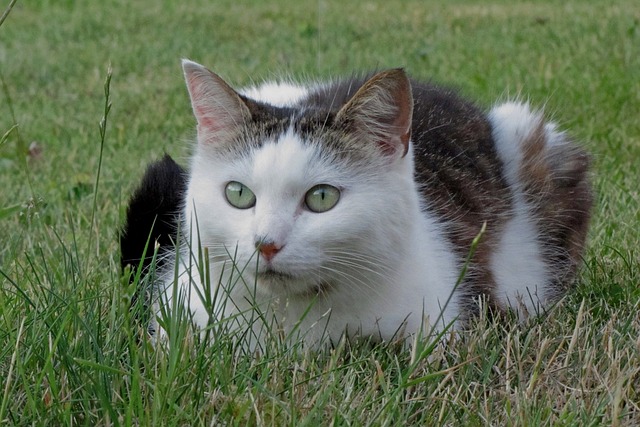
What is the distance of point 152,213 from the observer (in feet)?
8.11

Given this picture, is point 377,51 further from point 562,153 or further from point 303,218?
point 303,218

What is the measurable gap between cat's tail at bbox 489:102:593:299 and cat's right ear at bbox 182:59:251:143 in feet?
3.34

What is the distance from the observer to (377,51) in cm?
616

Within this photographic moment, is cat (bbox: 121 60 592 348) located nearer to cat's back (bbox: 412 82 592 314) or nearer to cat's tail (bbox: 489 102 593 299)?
cat's back (bbox: 412 82 592 314)

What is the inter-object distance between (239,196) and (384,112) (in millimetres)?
364

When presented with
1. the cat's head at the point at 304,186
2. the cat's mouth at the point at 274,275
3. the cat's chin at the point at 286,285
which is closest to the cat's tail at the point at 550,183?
the cat's head at the point at 304,186

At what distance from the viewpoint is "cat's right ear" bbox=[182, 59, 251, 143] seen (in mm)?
2066

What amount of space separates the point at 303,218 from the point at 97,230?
123 cm

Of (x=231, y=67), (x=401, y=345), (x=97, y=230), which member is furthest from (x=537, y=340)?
(x=231, y=67)

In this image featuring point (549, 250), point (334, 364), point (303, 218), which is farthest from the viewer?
point (549, 250)

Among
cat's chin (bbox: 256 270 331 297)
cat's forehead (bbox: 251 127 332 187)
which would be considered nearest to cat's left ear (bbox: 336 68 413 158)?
cat's forehead (bbox: 251 127 332 187)

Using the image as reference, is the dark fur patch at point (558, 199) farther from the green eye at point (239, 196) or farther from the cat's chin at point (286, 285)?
the green eye at point (239, 196)

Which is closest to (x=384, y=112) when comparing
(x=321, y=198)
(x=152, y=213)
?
(x=321, y=198)

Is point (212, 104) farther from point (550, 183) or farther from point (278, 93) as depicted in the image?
point (550, 183)
